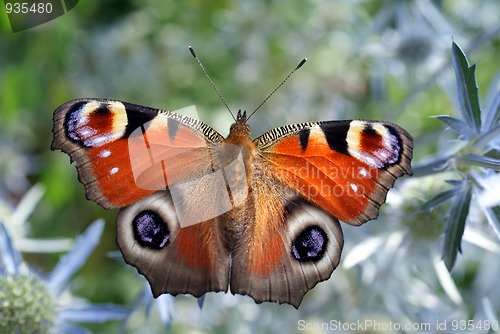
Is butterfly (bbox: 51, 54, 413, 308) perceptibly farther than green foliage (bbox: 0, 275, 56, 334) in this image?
No

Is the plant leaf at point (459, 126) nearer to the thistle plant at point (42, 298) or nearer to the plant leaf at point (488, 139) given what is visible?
the plant leaf at point (488, 139)

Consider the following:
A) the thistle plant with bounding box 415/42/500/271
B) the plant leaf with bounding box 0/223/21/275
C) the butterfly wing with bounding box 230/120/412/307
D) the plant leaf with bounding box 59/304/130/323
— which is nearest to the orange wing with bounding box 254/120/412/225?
the butterfly wing with bounding box 230/120/412/307

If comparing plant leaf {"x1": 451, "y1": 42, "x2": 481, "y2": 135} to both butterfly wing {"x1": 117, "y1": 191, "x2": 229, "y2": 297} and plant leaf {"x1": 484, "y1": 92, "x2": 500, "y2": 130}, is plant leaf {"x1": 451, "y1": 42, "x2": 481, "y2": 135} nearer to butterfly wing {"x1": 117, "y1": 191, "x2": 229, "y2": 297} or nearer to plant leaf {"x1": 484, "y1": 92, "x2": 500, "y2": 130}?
plant leaf {"x1": 484, "y1": 92, "x2": 500, "y2": 130}

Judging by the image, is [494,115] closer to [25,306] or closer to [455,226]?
[455,226]

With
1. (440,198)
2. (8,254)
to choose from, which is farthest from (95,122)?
(440,198)

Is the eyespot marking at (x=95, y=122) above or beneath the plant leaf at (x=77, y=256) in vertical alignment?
above

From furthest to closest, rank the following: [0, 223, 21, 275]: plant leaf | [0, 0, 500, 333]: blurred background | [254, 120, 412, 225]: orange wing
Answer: [0, 0, 500, 333]: blurred background → [0, 223, 21, 275]: plant leaf → [254, 120, 412, 225]: orange wing

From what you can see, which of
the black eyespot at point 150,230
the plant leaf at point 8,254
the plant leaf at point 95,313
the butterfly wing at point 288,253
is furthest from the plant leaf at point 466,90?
the plant leaf at point 8,254
